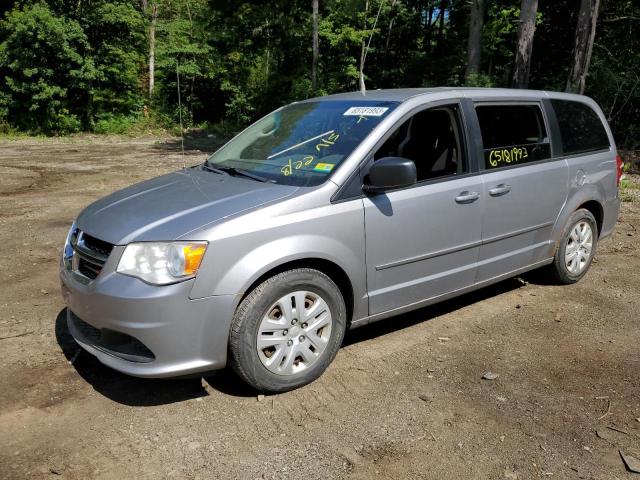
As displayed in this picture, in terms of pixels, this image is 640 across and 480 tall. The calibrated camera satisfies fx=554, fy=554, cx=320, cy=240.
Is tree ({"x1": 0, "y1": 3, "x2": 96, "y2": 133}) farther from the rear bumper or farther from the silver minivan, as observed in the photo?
the rear bumper

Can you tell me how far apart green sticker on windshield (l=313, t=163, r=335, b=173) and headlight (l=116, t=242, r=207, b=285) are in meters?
0.98

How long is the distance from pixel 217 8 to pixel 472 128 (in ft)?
81.9

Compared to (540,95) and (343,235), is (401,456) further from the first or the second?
(540,95)

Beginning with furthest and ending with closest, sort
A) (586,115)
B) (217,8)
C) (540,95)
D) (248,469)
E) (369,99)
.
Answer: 1. (217,8)
2. (586,115)
3. (540,95)
4. (369,99)
5. (248,469)

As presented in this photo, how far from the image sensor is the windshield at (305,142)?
3.59 meters

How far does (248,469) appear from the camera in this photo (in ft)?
8.75

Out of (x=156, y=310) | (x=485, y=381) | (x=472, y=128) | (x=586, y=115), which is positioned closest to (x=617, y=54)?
(x=586, y=115)

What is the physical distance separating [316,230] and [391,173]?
0.58 metres

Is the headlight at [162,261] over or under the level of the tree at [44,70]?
under

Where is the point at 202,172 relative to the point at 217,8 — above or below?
below

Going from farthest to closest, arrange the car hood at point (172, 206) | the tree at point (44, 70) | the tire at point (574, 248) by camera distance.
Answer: the tree at point (44, 70) → the tire at point (574, 248) → the car hood at point (172, 206)

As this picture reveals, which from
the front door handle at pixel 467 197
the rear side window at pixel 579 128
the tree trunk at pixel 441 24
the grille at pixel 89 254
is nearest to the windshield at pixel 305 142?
the front door handle at pixel 467 197

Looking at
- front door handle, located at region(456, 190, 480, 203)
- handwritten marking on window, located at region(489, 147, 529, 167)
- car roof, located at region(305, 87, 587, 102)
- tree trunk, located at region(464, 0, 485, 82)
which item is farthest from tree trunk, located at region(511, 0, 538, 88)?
front door handle, located at region(456, 190, 480, 203)

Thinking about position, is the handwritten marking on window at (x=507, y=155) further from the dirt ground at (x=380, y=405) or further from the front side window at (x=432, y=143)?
the dirt ground at (x=380, y=405)
